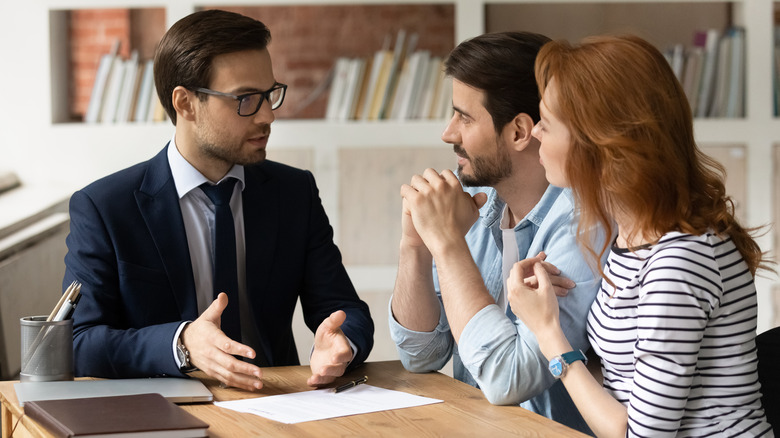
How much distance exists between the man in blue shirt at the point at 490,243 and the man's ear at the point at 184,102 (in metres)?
0.63

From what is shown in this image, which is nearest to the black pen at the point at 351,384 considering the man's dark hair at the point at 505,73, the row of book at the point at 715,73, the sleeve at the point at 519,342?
the sleeve at the point at 519,342

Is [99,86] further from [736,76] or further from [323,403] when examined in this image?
[736,76]

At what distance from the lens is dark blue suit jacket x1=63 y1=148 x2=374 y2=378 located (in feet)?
5.60

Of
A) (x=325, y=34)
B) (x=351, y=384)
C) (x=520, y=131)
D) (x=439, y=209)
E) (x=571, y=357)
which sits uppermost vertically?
(x=325, y=34)

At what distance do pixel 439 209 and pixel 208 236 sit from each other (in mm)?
617

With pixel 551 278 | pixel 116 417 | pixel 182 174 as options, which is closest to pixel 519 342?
pixel 551 278

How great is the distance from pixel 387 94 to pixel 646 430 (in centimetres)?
258

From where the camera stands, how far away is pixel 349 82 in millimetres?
3701

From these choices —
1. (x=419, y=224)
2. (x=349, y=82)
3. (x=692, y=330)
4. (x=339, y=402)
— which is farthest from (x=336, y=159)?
(x=692, y=330)

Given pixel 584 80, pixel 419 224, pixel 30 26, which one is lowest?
pixel 419 224

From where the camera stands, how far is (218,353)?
156 cm

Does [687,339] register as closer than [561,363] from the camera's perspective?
Yes

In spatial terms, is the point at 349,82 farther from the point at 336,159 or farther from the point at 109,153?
the point at 109,153

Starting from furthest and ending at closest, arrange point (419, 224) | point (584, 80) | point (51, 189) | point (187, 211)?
1. point (51, 189)
2. point (187, 211)
3. point (419, 224)
4. point (584, 80)
